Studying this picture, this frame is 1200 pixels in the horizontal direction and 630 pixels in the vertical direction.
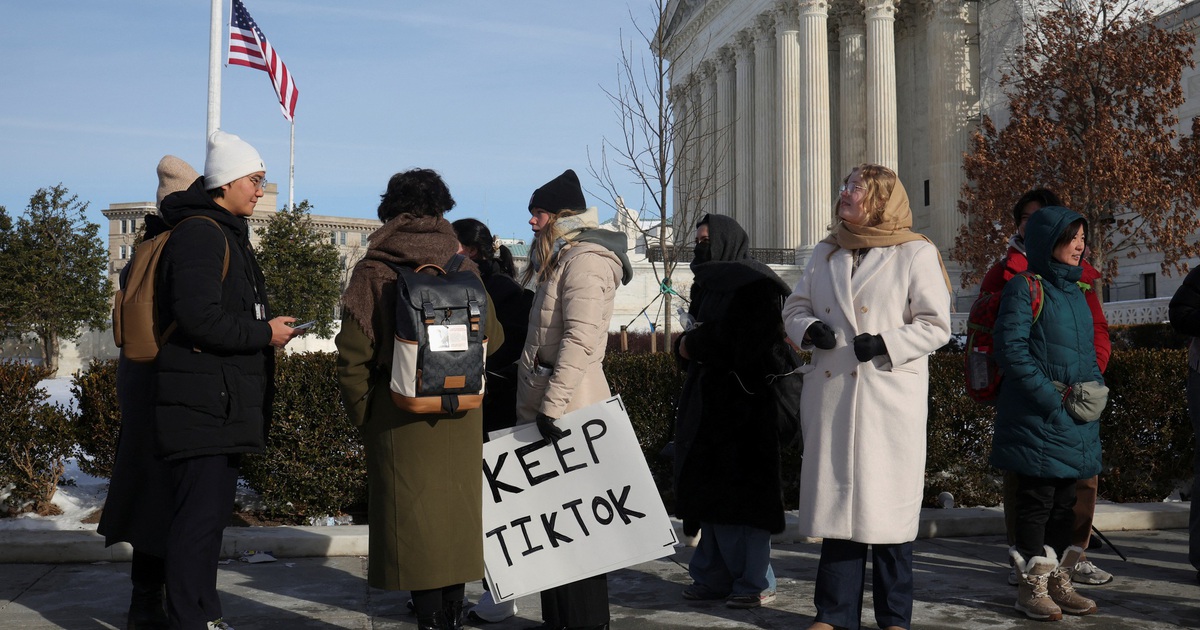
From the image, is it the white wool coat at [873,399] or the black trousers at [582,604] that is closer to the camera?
the white wool coat at [873,399]

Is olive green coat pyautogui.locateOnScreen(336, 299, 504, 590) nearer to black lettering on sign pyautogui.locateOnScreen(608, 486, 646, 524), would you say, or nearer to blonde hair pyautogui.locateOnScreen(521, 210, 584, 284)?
black lettering on sign pyautogui.locateOnScreen(608, 486, 646, 524)

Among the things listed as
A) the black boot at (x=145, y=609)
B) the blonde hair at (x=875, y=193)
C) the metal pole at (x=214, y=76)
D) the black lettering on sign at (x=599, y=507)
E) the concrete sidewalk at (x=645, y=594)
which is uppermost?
the metal pole at (x=214, y=76)

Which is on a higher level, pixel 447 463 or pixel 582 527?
pixel 447 463

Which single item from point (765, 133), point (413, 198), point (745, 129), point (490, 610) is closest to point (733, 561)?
point (490, 610)

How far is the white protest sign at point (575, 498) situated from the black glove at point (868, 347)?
1021 millimetres

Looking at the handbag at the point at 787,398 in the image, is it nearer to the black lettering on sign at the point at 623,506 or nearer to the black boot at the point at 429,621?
the black lettering on sign at the point at 623,506

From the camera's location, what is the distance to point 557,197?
5.03 meters

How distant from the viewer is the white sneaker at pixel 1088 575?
5949 mm

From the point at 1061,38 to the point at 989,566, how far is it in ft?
86.4

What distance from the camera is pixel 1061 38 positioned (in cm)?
2930

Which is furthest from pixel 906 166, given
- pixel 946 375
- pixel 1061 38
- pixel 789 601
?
pixel 789 601

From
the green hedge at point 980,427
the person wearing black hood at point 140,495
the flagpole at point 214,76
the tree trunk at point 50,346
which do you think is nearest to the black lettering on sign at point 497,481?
the person wearing black hood at point 140,495

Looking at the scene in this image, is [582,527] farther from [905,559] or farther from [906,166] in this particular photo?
[906,166]

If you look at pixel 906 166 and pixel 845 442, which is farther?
pixel 906 166
